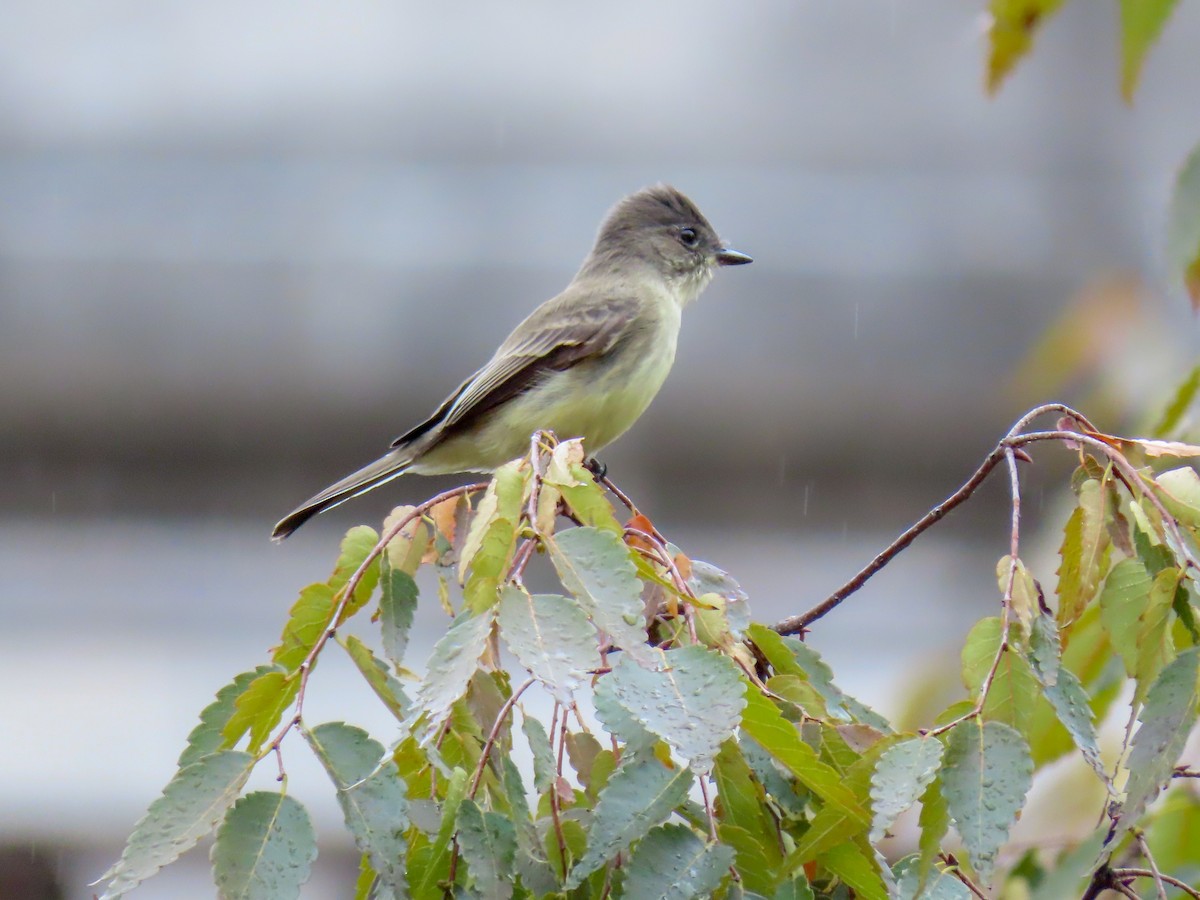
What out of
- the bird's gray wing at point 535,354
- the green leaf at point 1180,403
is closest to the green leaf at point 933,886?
the green leaf at point 1180,403

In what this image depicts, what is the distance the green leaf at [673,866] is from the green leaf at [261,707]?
35 centimetres

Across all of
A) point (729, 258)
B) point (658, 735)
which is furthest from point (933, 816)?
point (729, 258)

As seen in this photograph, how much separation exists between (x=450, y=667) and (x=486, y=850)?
0.16m

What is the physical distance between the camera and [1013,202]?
973 cm

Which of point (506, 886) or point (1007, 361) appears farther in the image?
point (1007, 361)

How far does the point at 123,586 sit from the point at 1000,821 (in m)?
7.99

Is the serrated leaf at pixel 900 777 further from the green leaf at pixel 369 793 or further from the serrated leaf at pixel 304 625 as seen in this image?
the serrated leaf at pixel 304 625

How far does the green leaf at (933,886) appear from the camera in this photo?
4.12ft

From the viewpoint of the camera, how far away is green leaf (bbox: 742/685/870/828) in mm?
1151

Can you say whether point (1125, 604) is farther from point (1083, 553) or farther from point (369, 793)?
point (369, 793)

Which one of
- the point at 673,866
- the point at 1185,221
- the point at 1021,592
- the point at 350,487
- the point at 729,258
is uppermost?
the point at 1185,221

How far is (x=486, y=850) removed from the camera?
1173 millimetres

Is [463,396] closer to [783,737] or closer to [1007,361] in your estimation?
[783,737]

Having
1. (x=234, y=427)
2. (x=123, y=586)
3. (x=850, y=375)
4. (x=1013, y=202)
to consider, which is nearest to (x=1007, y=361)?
(x=850, y=375)
